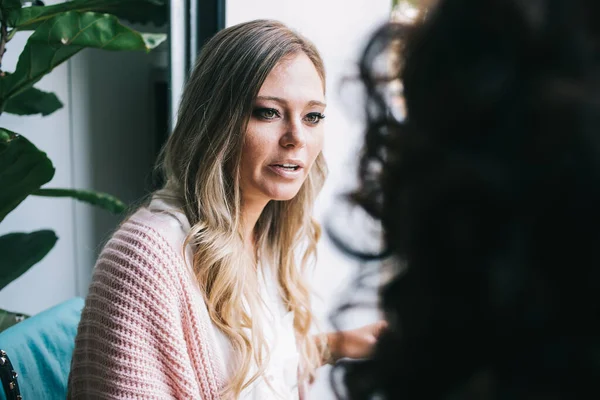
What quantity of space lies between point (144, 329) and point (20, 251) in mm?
501

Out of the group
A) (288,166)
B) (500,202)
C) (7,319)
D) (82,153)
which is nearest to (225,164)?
(288,166)

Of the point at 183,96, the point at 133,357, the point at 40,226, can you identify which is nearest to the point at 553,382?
the point at 133,357

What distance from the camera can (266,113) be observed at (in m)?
1.16

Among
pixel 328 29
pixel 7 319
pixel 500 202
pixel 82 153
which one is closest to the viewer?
pixel 500 202

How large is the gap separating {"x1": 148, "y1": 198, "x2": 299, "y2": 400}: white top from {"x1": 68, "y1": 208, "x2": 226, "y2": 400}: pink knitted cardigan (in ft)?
0.10

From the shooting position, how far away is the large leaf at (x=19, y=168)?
1.20 m

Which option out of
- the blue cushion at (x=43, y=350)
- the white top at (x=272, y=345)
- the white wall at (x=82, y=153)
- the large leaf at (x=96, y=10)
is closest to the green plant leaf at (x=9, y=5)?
the large leaf at (x=96, y=10)

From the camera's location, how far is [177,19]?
188 cm

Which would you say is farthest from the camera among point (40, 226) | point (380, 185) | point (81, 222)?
point (81, 222)

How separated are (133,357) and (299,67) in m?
0.61

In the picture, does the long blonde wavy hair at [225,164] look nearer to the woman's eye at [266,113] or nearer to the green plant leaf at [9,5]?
the woman's eye at [266,113]

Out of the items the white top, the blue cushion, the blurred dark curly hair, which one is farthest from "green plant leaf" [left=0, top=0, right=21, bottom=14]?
the blurred dark curly hair

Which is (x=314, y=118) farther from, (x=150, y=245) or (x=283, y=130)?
(x=150, y=245)

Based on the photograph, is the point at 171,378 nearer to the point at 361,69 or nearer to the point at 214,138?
the point at 214,138
